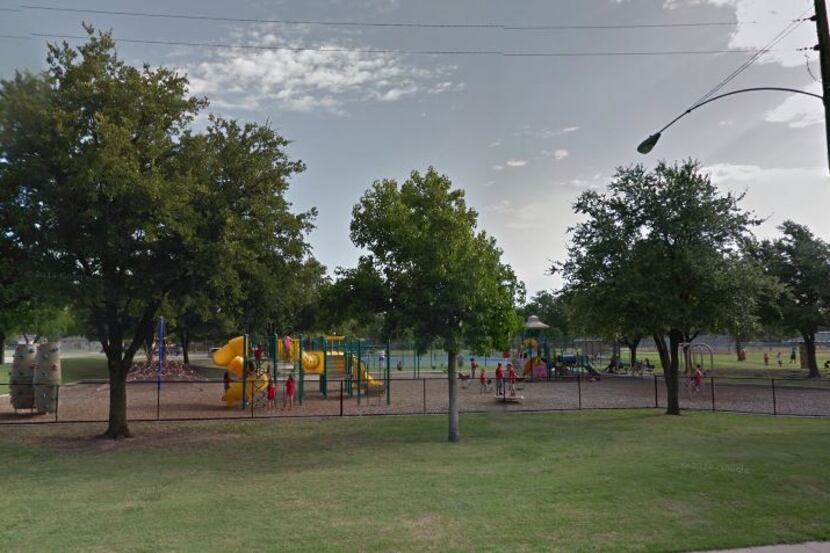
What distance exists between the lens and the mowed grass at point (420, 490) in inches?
288

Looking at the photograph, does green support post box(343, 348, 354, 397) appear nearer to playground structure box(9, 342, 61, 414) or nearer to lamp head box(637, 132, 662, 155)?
playground structure box(9, 342, 61, 414)

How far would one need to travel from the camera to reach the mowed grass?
7312mm

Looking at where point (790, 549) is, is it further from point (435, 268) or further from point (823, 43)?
point (435, 268)

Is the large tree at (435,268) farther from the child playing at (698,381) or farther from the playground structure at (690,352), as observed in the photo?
the playground structure at (690,352)

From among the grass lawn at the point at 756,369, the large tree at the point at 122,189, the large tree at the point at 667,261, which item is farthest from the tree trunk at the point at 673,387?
the grass lawn at the point at 756,369

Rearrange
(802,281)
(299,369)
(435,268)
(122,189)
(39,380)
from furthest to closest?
(802,281), (299,369), (39,380), (435,268), (122,189)

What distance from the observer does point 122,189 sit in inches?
546

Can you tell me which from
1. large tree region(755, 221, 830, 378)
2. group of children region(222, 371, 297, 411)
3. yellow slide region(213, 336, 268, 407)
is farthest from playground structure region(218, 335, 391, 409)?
large tree region(755, 221, 830, 378)

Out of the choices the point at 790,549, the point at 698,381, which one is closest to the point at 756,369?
the point at 698,381

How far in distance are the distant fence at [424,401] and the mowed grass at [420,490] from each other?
485 cm

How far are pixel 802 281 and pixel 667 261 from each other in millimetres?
27213

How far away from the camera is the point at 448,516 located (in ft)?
27.1

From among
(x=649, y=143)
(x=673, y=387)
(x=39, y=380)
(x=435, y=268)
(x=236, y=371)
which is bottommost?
(x=673, y=387)

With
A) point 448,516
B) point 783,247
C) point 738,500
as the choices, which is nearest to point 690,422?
point 738,500
